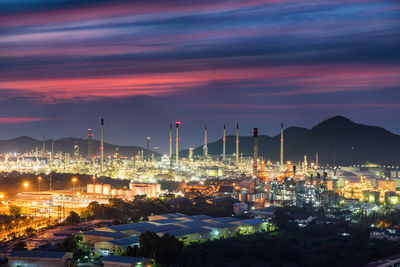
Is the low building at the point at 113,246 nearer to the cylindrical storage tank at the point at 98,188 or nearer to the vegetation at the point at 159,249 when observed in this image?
the vegetation at the point at 159,249

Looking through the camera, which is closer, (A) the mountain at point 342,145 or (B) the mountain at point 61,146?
(A) the mountain at point 342,145

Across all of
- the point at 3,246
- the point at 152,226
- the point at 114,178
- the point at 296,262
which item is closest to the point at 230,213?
the point at 152,226

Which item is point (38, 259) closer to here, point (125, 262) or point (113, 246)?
point (125, 262)

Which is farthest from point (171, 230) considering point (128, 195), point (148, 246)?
point (128, 195)

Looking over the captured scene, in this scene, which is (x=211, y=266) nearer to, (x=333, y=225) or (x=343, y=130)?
(x=333, y=225)

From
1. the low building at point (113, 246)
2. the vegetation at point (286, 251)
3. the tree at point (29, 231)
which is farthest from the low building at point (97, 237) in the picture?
the tree at point (29, 231)

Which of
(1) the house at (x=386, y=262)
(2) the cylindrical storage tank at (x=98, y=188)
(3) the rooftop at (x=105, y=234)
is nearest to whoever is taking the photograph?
(1) the house at (x=386, y=262)

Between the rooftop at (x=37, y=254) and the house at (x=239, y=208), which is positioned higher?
the rooftop at (x=37, y=254)
